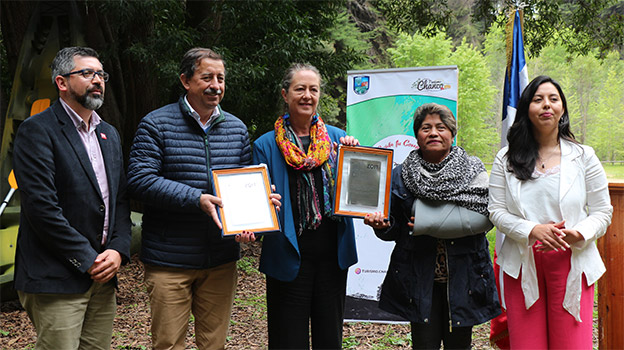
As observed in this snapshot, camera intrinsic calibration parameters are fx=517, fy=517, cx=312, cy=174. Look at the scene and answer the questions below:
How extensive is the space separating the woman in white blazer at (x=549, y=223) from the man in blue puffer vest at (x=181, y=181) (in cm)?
158

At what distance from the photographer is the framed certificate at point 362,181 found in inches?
116

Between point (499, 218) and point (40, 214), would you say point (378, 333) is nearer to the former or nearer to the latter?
point (499, 218)

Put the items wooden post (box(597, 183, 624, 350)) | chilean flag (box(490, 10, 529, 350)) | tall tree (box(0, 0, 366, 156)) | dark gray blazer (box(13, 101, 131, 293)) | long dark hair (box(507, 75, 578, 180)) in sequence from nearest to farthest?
dark gray blazer (box(13, 101, 131, 293)) < long dark hair (box(507, 75, 578, 180)) < wooden post (box(597, 183, 624, 350)) < chilean flag (box(490, 10, 529, 350)) < tall tree (box(0, 0, 366, 156))

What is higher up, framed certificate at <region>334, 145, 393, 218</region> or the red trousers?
framed certificate at <region>334, 145, 393, 218</region>

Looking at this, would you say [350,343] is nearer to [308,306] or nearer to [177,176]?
[308,306]

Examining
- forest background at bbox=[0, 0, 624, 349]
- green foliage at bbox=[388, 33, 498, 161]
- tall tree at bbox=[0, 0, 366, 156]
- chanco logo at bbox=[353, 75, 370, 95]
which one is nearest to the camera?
chanco logo at bbox=[353, 75, 370, 95]

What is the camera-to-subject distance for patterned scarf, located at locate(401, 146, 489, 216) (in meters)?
2.91

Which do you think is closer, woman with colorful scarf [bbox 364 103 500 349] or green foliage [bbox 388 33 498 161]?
woman with colorful scarf [bbox 364 103 500 349]

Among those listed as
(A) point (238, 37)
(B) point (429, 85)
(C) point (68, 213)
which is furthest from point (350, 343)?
(A) point (238, 37)

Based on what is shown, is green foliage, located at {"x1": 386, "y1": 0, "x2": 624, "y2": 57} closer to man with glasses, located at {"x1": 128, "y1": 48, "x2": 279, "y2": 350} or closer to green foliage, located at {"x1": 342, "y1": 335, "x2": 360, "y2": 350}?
green foliage, located at {"x1": 342, "y1": 335, "x2": 360, "y2": 350}

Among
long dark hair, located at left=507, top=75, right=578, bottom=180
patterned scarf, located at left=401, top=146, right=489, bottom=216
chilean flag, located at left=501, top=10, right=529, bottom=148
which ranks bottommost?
patterned scarf, located at left=401, top=146, right=489, bottom=216

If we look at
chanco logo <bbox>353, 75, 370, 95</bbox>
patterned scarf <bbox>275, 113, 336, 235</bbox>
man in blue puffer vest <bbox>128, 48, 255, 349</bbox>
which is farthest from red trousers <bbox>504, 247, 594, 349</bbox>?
chanco logo <bbox>353, 75, 370, 95</bbox>

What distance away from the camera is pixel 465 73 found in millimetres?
34094

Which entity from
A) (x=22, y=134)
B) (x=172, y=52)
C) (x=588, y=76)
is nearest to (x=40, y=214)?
(x=22, y=134)
